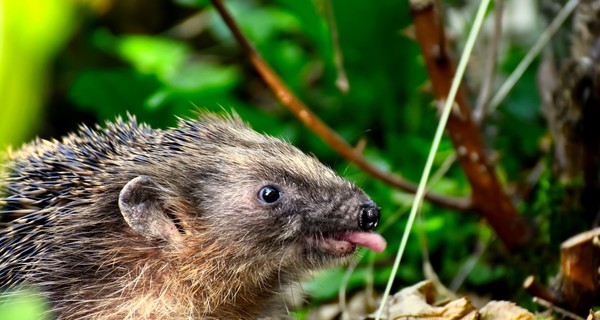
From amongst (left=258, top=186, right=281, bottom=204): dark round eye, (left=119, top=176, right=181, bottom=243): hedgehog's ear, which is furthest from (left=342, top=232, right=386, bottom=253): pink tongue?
(left=119, top=176, right=181, bottom=243): hedgehog's ear

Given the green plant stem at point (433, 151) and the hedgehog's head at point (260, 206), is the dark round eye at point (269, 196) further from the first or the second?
the green plant stem at point (433, 151)

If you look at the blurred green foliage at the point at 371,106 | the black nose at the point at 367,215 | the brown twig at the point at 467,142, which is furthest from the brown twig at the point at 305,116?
the black nose at the point at 367,215

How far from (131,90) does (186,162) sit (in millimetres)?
2715

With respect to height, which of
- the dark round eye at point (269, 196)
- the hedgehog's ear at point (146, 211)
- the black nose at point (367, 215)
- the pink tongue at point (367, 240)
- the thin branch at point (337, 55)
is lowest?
the pink tongue at point (367, 240)

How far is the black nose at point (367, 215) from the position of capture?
4.17 metres

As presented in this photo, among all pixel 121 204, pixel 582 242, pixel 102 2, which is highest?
pixel 102 2

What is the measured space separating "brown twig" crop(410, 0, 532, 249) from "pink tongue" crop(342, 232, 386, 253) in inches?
52.8

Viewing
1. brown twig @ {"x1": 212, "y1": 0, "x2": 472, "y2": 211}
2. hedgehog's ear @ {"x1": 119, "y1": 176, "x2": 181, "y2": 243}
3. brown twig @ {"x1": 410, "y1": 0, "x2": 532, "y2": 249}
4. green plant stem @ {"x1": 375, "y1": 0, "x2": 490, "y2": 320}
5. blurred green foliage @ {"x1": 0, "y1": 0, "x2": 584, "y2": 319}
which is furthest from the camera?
blurred green foliage @ {"x1": 0, "y1": 0, "x2": 584, "y2": 319}

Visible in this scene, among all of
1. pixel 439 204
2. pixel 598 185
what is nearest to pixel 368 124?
pixel 439 204

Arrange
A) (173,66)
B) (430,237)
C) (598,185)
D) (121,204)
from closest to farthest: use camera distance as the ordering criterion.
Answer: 1. (121,204)
2. (598,185)
3. (430,237)
4. (173,66)

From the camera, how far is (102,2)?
1005 centimetres

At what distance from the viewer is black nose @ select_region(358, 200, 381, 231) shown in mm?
4172

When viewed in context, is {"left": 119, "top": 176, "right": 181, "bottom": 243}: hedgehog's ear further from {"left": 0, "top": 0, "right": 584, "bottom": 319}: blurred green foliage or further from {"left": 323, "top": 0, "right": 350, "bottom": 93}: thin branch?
{"left": 323, "top": 0, "right": 350, "bottom": 93}: thin branch

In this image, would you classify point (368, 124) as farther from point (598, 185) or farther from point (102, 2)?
point (102, 2)
